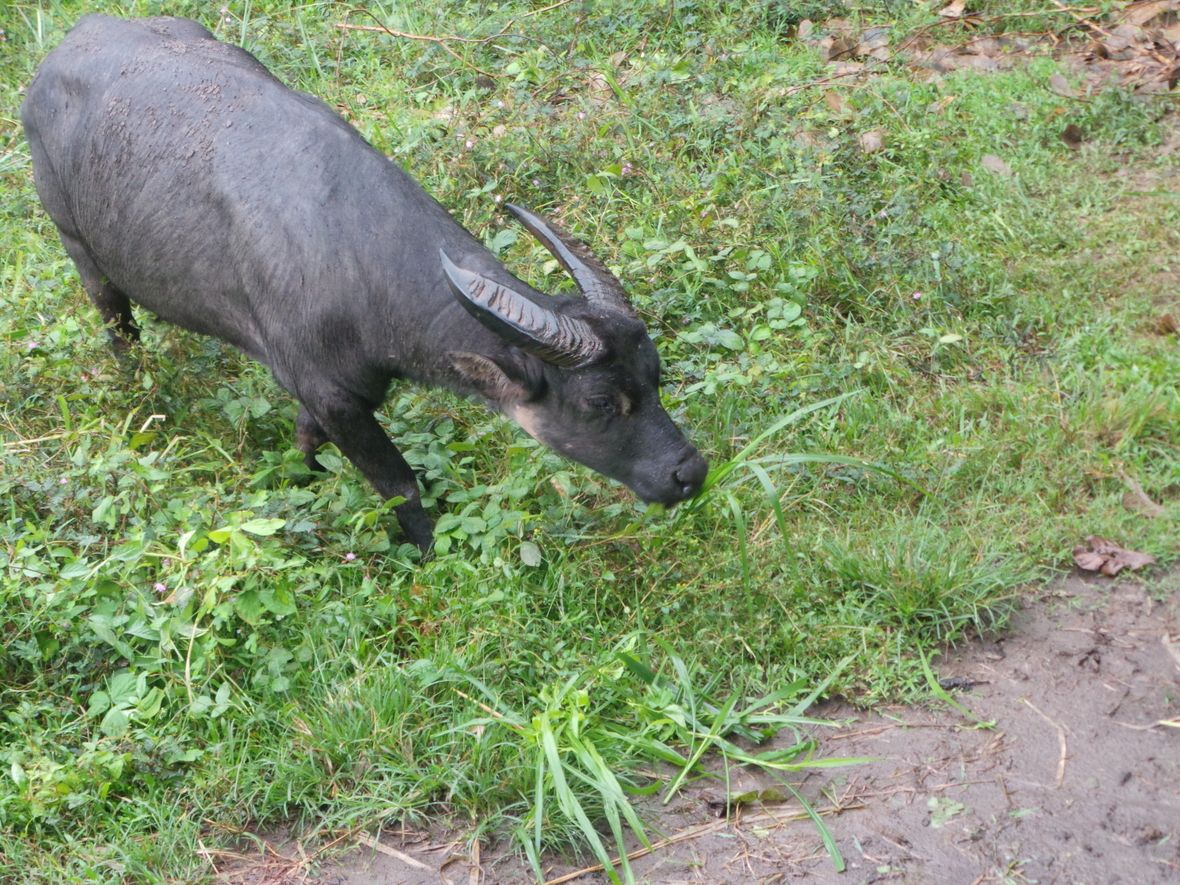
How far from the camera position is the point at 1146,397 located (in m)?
5.12

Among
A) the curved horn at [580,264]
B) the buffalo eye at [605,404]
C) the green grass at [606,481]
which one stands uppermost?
the curved horn at [580,264]

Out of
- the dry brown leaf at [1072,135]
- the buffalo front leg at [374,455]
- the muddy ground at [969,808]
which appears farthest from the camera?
the dry brown leaf at [1072,135]

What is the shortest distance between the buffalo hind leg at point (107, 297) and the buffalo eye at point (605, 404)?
2799 millimetres

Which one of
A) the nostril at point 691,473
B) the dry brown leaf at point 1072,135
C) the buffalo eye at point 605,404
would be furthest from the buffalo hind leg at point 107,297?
the dry brown leaf at point 1072,135

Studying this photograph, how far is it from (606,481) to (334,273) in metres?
1.60

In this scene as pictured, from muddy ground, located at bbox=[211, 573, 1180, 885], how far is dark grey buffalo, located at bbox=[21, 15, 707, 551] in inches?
53.4

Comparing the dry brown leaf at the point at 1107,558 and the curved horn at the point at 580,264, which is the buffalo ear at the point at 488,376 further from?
the dry brown leaf at the point at 1107,558

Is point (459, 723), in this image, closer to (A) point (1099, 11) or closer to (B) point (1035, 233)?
(B) point (1035, 233)

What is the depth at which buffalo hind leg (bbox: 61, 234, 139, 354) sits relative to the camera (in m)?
5.63

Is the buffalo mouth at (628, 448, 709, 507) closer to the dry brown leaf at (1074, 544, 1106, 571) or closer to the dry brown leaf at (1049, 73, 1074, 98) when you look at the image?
the dry brown leaf at (1074, 544, 1106, 571)

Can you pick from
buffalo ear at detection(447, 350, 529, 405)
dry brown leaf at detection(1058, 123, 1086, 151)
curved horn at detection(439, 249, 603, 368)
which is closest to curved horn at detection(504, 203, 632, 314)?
curved horn at detection(439, 249, 603, 368)

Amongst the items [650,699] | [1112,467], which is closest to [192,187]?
[650,699]

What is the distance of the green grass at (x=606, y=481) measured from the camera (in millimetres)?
3832

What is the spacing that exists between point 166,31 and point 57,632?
10.2 ft
